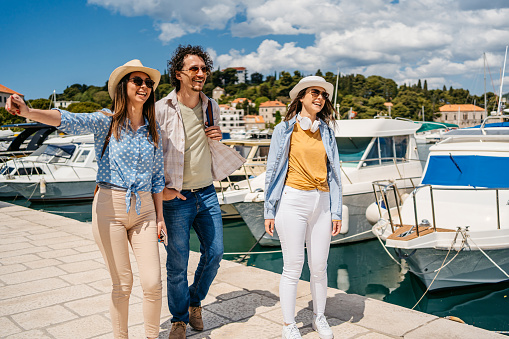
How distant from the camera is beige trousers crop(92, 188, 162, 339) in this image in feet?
9.30

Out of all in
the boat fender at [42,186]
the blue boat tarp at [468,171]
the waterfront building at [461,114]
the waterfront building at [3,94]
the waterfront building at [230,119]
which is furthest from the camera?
the waterfront building at [461,114]

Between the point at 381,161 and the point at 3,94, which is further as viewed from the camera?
the point at 3,94

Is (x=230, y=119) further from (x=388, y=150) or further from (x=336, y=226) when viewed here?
(x=336, y=226)

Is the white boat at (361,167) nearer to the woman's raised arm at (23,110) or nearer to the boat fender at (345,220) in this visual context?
the boat fender at (345,220)

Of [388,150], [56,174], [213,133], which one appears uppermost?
[213,133]

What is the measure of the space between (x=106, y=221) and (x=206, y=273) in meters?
1.03

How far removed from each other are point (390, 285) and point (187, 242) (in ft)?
19.1

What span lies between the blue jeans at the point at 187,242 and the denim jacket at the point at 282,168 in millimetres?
414

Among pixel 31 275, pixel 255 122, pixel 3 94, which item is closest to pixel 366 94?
pixel 255 122

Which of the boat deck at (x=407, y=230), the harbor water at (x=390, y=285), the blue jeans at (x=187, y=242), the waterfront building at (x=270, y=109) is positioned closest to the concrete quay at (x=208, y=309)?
the blue jeans at (x=187, y=242)

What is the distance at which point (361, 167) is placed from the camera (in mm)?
10625

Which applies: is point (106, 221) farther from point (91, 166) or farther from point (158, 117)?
point (91, 166)

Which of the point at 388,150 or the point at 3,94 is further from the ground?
the point at 3,94

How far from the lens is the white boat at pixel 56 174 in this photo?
56.3 ft
